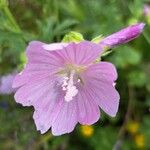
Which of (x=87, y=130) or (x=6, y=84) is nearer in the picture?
(x=6, y=84)

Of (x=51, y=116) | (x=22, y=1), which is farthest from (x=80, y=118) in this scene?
(x=22, y=1)

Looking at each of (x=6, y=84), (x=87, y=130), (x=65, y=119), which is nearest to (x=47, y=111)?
(x=65, y=119)

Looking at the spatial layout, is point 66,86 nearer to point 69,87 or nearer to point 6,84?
point 69,87

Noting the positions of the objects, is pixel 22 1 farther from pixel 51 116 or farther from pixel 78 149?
pixel 78 149

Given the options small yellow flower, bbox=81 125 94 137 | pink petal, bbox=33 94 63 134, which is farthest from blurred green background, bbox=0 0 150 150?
pink petal, bbox=33 94 63 134

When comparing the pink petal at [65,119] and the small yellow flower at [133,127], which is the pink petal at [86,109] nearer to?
the pink petal at [65,119]

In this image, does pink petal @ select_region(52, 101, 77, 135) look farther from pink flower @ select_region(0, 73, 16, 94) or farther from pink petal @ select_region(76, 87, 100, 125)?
pink flower @ select_region(0, 73, 16, 94)
